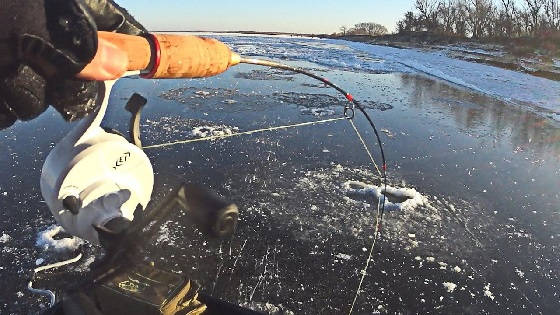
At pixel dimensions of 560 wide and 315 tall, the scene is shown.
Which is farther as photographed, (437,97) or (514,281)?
(437,97)

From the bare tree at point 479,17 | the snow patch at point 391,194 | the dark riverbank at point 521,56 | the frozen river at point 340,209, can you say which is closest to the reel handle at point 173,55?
the frozen river at point 340,209

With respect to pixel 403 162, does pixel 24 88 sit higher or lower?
higher

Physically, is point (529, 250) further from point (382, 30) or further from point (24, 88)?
point (382, 30)

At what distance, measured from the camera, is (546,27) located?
1228 inches

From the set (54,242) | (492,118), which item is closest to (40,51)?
(54,242)

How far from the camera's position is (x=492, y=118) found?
19.5 feet

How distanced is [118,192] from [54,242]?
1512 millimetres

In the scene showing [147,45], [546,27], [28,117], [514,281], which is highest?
[546,27]

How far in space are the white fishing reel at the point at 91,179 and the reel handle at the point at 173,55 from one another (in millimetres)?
169

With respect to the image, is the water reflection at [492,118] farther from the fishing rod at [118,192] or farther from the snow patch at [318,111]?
the fishing rod at [118,192]

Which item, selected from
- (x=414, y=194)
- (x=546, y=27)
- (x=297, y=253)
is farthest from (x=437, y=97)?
(x=546, y=27)

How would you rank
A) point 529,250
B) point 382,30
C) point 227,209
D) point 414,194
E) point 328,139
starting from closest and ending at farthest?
point 227,209 → point 529,250 → point 414,194 → point 328,139 → point 382,30

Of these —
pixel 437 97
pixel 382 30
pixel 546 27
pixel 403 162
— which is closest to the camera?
pixel 403 162

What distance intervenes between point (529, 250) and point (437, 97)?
551cm
